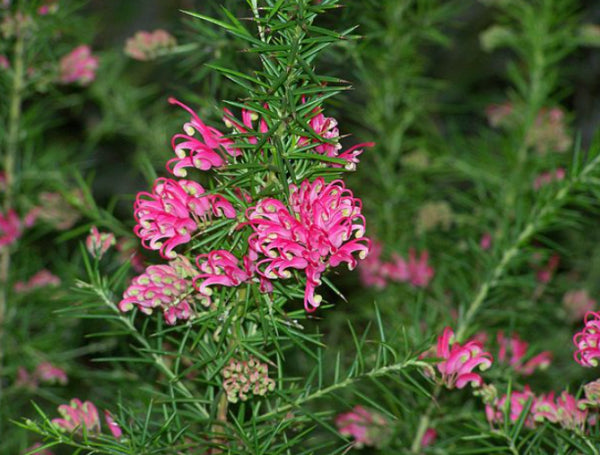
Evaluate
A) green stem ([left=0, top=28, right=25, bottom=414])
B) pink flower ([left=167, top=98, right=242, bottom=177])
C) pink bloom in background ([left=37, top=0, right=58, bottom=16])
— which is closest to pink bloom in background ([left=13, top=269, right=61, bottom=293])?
green stem ([left=0, top=28, right=25, bottom=414])

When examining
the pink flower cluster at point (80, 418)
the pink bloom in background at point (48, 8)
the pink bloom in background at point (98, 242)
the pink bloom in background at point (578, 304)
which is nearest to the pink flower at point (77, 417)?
the pink flower cluster at point (80, 418)

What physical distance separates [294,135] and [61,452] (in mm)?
601

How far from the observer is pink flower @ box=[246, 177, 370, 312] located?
0.41 m

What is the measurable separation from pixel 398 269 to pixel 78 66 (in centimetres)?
42

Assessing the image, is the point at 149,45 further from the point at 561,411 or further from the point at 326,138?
the point at 561,411

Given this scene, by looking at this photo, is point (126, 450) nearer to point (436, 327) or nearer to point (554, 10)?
point (436, 327)

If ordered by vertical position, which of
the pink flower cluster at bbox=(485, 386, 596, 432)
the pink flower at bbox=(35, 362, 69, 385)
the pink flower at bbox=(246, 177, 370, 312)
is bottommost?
the pink flower at bbox=(35, 362, 69, 385)

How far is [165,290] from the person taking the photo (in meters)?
0.44

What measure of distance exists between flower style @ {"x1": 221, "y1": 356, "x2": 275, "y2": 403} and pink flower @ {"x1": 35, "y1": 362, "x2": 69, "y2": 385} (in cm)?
33

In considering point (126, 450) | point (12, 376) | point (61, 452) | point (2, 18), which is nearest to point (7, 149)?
point (2, 18)

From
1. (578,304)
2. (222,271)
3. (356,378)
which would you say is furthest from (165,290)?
(578,304)

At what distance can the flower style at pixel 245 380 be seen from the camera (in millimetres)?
438

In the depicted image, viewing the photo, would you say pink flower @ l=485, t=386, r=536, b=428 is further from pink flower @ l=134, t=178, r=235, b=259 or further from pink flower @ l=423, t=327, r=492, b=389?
pink flower @ l=134, t=178, r=235, b=259

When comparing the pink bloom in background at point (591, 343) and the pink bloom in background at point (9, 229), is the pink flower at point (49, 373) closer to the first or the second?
the pink bloom in background at point (9, 229)
